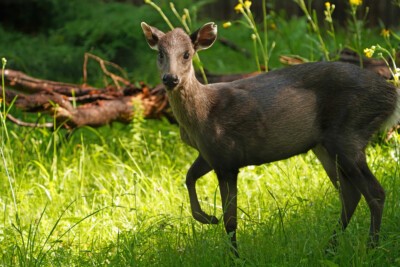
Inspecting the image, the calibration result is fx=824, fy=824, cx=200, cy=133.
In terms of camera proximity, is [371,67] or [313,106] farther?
[371,67]

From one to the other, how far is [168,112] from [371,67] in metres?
1.73

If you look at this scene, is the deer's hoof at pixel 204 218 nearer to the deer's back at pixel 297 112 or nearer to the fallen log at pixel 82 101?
the deer's back at pixel 297 112

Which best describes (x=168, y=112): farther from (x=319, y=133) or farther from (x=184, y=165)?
(x=319, y=133)

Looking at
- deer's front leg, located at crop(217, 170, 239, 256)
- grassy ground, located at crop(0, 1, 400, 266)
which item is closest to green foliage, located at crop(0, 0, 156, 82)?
grassy ground, located at crop(0, 1, 400, 266)

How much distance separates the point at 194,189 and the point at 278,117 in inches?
24.7

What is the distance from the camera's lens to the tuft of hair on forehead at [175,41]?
14.6 feet

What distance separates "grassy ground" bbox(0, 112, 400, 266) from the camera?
4.28 m

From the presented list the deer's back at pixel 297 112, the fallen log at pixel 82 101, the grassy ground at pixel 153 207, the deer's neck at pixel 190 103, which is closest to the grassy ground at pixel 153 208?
the grassy ground at pixel 153 207

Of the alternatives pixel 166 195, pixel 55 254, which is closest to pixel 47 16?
pixel 166 195

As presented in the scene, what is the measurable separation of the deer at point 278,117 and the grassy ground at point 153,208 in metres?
0.21

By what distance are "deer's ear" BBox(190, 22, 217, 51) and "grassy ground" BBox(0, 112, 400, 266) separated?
83 cm

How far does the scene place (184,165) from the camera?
6.48m

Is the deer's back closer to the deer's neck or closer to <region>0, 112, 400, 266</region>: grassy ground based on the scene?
the deer's neck

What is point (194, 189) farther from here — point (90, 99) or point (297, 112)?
point (90, 99)
